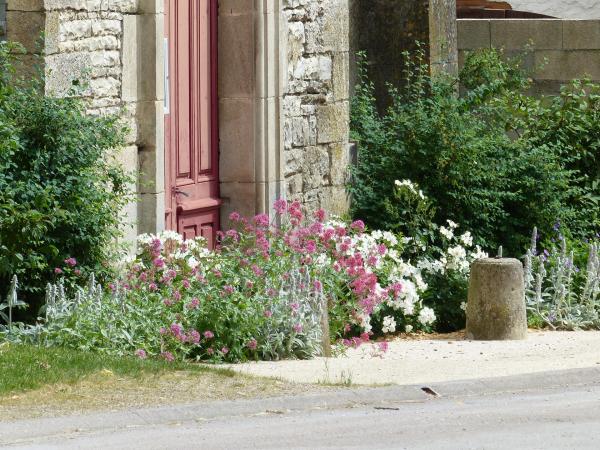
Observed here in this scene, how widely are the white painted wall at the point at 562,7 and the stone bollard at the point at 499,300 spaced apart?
12.5 meters

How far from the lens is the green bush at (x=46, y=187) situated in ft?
29.2

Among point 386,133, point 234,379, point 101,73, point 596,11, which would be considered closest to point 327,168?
point 386,133

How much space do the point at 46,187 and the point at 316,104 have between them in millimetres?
4083

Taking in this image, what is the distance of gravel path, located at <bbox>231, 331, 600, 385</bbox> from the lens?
8.52 meters

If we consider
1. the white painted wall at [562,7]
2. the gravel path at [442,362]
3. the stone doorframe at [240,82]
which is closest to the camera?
the gravel path at [442,362]

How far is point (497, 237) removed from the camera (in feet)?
41.2

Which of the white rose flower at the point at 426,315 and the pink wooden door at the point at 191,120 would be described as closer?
the white rose flower at the point at 426,315

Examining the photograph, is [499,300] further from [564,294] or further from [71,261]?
[71,261]

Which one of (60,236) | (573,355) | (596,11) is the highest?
(596,11)

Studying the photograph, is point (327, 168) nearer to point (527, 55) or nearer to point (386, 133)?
point (386, 133)

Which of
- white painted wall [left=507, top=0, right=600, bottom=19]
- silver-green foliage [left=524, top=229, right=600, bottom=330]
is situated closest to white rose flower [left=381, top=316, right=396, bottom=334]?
silver-green foliage [left=524, top=229, right=600, bottom=330]

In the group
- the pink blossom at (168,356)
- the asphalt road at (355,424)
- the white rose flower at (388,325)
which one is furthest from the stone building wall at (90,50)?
the asphalt road at (355,424)

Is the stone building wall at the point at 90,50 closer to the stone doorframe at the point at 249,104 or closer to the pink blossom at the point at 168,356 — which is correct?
the stone doorframe at the point at 249,104

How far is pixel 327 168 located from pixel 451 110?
1165mm
